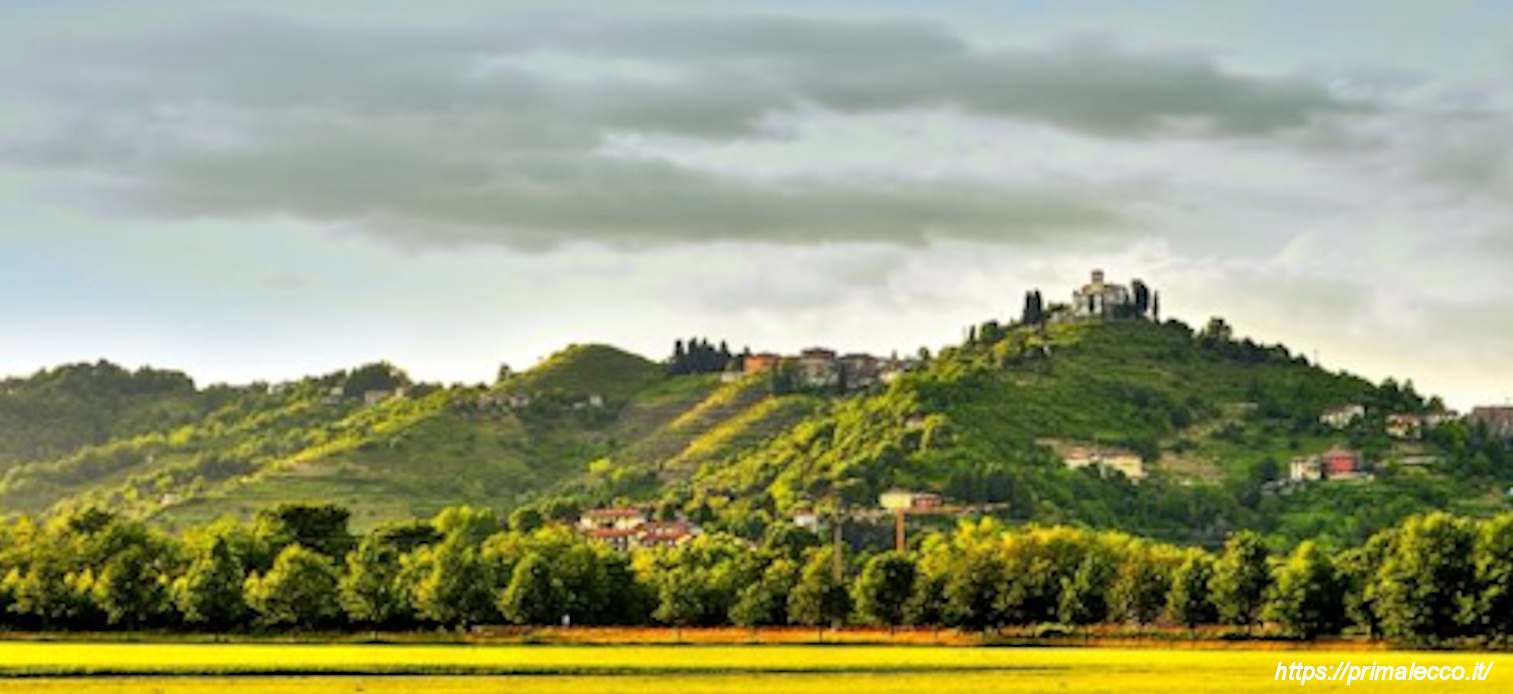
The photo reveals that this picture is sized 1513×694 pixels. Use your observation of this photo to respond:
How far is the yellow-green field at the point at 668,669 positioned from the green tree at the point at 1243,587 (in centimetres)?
2233

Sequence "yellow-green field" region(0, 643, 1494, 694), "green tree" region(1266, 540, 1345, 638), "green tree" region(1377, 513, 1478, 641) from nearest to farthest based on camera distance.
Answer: "yellow-green field" region(0, 643, 1494, 694), "green tree" region(1377, 513, 1478, 641), "green tree" region(1266, 540, 1345, 638)

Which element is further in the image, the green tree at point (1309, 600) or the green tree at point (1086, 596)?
the green tree at point (1086, 596)

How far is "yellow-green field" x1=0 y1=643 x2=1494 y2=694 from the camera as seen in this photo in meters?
89.4

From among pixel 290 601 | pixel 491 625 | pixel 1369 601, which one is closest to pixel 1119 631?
pixel 1369 601

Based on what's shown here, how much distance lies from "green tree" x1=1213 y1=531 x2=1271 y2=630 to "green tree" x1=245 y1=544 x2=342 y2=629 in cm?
5937

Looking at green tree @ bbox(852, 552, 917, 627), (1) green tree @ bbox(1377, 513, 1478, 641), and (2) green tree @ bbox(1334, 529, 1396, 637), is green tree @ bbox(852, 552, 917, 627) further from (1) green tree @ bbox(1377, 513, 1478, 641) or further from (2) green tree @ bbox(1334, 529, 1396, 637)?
(1) green tree @ bbox(1377, 513, 1478, 641)

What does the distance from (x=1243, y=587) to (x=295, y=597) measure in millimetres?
62679

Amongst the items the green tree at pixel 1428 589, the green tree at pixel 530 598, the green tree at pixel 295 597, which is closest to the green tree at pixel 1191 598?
the green tree at pixel 1428 589

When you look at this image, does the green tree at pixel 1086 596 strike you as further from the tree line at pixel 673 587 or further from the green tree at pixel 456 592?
the green tree at pixel 456 592

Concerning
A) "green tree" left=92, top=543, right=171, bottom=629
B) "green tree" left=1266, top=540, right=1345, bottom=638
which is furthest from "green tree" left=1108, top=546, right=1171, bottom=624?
"green tree" left=92, top=543, right=171, bottom=629

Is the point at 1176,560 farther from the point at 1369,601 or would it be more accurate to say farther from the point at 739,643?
the point at 739,643

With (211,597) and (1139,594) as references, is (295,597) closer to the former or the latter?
(211,597)

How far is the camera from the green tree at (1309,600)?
149m

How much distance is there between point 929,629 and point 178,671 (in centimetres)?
7414
